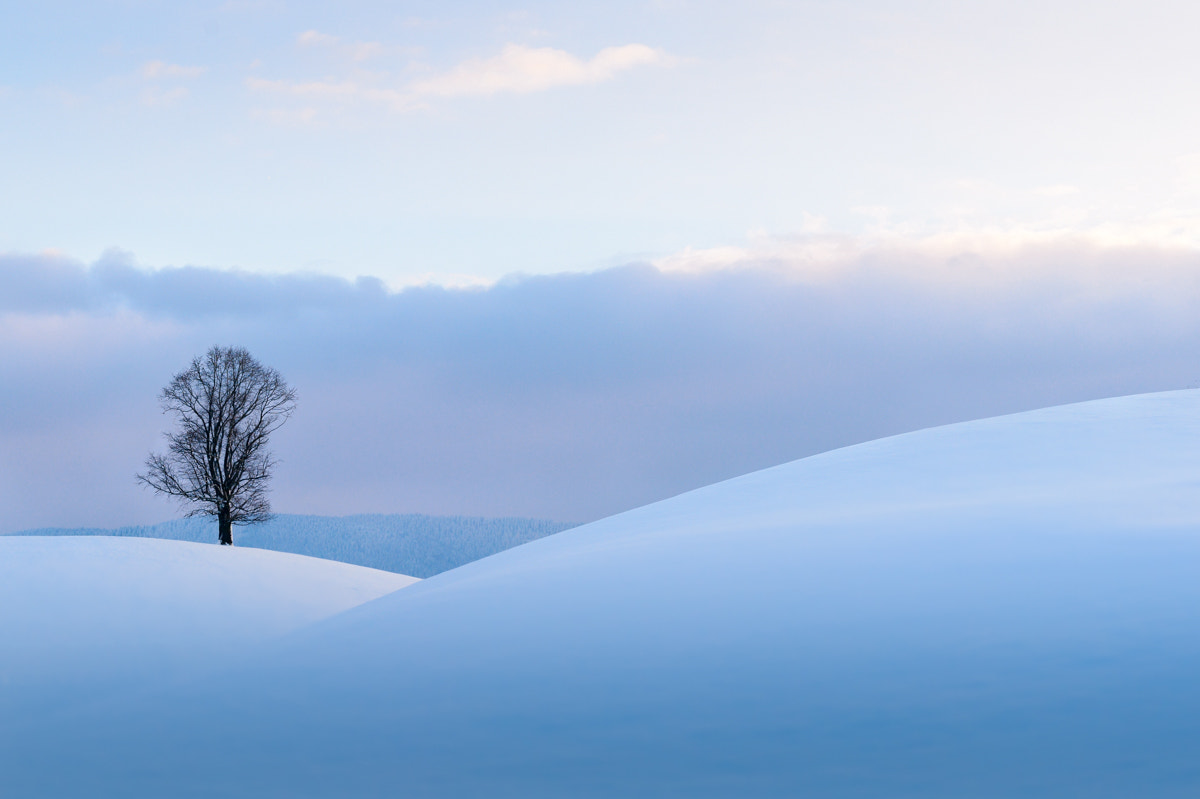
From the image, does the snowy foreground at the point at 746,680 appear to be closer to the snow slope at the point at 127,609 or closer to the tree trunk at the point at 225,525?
the snow slope at the point at 127,609

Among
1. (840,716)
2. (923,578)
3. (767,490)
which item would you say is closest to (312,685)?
(840,716)

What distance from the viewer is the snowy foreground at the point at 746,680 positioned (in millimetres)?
3484

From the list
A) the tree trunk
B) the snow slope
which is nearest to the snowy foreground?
the snow slope

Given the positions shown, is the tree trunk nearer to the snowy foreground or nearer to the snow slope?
the snow slope

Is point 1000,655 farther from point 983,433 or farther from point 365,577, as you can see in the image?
point 365,577

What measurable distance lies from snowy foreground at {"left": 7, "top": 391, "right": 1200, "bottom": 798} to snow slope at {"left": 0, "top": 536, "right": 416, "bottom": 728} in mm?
207

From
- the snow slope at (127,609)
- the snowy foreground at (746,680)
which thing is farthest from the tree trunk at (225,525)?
the snowy foreground at (746,680)

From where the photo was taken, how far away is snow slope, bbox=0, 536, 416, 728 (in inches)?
213

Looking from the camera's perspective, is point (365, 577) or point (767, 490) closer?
point (767, 490)

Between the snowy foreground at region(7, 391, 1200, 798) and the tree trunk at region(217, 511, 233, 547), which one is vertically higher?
the tree trunk at region(217, 511, 233, 547)

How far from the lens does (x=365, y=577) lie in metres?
10.3

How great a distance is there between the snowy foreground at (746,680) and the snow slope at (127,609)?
0.68 ft

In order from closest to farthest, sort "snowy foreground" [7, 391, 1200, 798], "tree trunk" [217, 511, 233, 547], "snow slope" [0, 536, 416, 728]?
"snowy foreground" [7, 391, 1200, 798] < "snow slope" [0, 536, 416, 728] < "tree trunk" [217, 511, 233, 547]

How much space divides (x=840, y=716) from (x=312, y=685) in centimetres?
251
